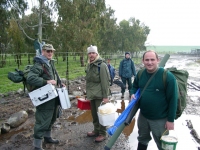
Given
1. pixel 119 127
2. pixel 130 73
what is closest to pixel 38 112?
pixel 119 127

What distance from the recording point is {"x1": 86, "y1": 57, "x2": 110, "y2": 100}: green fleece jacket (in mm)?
3480

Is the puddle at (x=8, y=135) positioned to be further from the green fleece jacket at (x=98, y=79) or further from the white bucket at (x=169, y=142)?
the white bucket at (x=169, y=142)

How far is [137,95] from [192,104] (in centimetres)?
498

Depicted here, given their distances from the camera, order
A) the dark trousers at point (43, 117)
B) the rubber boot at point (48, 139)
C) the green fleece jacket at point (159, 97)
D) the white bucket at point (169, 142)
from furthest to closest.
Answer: the rubber boot at point (48, 139) → the dark trousers at point (43, 117) → the green fleece jacket at point (159, 97) → the white bucket at point (169, 142)

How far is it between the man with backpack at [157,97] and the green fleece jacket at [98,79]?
1006 millimetres

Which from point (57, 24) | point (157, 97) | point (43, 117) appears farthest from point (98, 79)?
point (57, 24)

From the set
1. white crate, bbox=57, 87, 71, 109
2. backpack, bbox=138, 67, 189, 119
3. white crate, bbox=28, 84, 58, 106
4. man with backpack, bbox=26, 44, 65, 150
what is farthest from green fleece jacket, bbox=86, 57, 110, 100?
backpack, bbox=138, 67, 189, 119

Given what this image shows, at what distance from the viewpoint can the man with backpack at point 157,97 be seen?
2291 millimetres

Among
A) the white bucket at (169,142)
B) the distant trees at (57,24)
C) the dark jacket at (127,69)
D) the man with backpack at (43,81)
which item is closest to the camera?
the white bucket at (169,142)

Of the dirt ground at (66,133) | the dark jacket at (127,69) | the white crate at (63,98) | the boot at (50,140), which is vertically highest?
the dark jacket at (127,69)

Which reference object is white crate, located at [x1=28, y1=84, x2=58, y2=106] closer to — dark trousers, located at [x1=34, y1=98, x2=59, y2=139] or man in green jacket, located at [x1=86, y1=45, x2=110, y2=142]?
dark trousers, located at [x1=34, y1=98, x2=59, y2=139]

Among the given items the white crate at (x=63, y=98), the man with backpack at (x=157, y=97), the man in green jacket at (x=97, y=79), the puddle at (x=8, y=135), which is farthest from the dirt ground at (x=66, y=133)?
the man with backpack at (x=157, y=97)

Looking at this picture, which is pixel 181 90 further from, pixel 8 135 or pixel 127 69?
pixel 127 69

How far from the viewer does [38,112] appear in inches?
126
